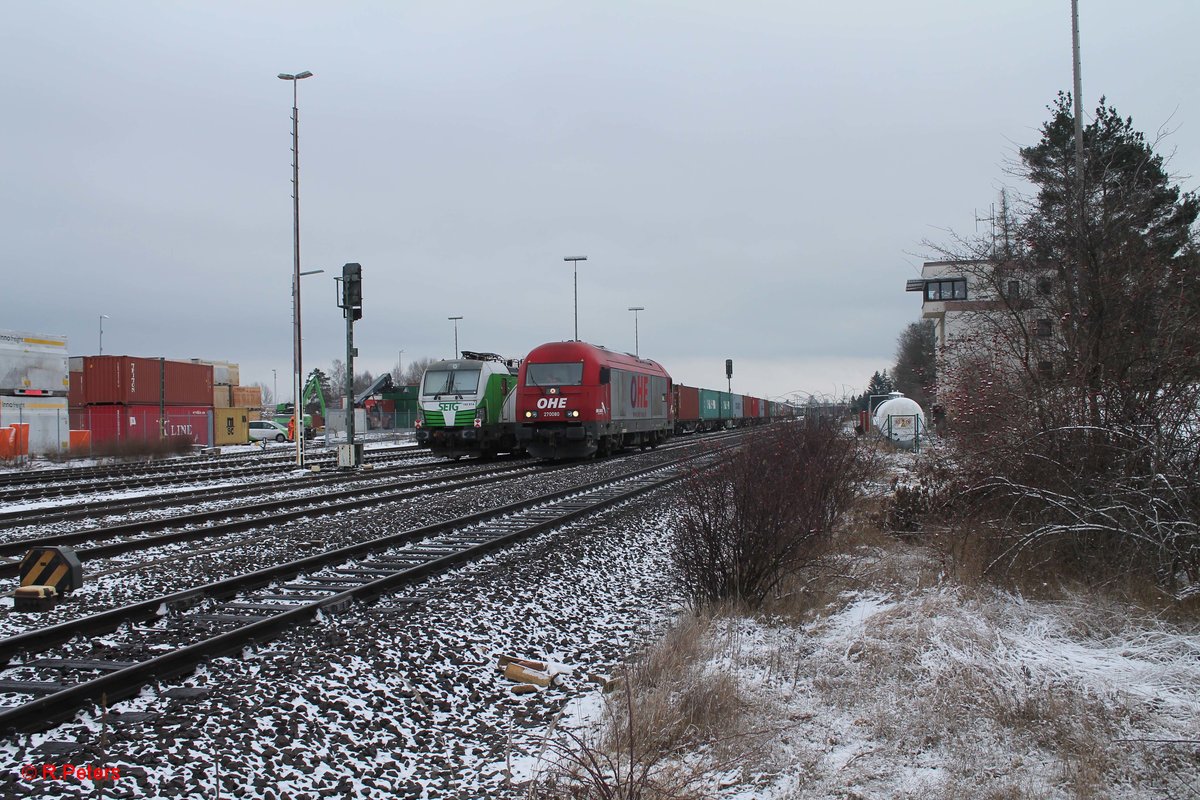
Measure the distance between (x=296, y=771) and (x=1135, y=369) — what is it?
21.6 ft

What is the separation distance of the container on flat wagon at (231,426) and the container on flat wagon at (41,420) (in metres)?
9.22

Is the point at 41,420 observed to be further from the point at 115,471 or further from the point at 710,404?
the point at 710,404

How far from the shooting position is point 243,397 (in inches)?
2377

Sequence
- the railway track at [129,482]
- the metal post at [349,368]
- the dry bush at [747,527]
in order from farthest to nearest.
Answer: the metal post at [349,368]
the railway track at [129,482]
the dry bush at [747,527]

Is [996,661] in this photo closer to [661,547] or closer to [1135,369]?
[1135,369]

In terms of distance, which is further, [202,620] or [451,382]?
[451,382]

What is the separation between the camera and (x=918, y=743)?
396 cm

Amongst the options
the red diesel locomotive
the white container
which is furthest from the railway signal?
the white container

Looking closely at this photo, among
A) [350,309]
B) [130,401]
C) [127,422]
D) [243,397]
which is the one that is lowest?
[127,422]

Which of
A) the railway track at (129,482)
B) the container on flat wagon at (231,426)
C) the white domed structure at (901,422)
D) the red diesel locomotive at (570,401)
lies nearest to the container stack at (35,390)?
the container on flat wagon at (231,426)

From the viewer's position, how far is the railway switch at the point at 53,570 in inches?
243

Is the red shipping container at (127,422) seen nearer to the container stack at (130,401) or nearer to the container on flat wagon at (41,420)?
the container stack at (130,401)

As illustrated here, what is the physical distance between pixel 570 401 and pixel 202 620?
1603cm

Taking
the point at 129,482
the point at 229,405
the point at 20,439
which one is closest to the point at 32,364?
the point at 20,439
